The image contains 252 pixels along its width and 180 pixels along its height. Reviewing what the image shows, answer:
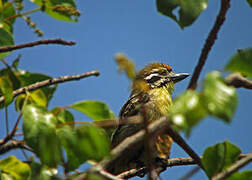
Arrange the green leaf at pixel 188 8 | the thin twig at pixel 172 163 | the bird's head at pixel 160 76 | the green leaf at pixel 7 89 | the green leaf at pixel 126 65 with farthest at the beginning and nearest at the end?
the bird's head at pixel 160 76
the thin twig at pixel 172 163
the green leaf at pixel 7 89
the green leaf at pixel 188 8
the green leaf at pixel 126 65

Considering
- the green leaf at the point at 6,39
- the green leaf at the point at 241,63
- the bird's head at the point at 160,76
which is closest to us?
the green leaf at the point at 241,63

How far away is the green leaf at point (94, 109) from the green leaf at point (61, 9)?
0.68 m

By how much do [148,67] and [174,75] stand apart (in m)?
0.50

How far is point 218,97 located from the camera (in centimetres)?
128

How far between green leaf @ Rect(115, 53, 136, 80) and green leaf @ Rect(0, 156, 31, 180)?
1181mm

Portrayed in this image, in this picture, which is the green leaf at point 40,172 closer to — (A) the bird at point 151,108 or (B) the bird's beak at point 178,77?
(A) the bird at point 151,108

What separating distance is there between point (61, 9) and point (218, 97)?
1.54 meters

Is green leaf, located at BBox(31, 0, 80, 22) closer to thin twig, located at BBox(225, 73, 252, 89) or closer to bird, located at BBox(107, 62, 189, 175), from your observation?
bird, located at BBox(107, 62, 189, 175)

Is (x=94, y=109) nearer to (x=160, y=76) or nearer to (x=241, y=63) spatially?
(x=241, y=63)

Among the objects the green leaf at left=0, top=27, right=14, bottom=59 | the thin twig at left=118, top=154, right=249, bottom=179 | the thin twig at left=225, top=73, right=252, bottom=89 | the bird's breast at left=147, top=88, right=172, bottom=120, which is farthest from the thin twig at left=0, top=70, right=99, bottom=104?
the bird's breast at left=147, top=88, right=172, bottom=120

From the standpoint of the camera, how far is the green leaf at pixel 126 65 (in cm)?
123

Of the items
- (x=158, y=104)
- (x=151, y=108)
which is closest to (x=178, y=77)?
(x=158, y=104)

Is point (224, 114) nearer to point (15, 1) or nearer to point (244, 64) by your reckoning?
point (244, 64)

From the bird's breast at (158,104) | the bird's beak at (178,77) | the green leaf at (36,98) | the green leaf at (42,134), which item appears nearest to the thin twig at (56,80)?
the green leaf at (36,98)
